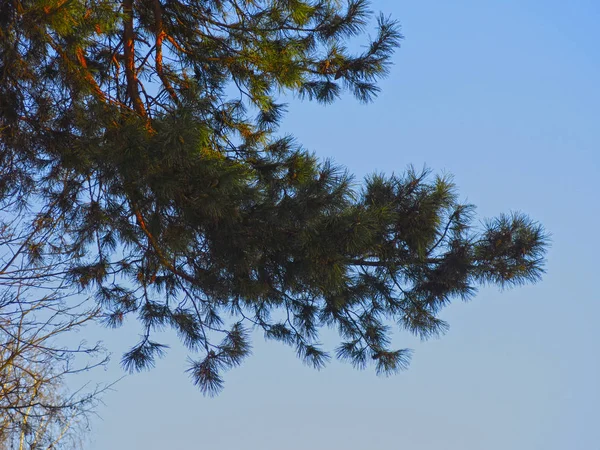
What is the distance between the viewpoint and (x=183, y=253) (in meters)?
4.30

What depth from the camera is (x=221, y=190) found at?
143 inches

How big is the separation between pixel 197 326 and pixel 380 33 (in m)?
Answer: 1.95

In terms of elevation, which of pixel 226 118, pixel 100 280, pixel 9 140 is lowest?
pixel 100 280

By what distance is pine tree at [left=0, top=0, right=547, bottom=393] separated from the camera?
12.0 ft

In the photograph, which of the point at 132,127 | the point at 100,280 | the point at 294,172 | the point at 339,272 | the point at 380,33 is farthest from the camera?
the point at 100,280

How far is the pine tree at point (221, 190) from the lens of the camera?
366 centimetres

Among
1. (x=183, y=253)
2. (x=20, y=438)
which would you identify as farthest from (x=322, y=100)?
(x=20, y=438)

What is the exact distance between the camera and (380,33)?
4.46 m

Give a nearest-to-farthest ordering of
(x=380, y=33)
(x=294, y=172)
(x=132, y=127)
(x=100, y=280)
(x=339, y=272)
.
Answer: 1. (x=132, y=127)
2. (x=339, y=272)
3. (x=294, y=172)
4. (x=380, y=33)
5. (x=100, y=280)

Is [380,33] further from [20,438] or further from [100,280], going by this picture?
[20,438]

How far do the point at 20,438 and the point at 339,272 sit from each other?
2.56 m

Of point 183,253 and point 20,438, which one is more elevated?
point 183,253

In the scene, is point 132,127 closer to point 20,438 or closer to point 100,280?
point 100,280

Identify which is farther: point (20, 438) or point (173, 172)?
point (20, 438)
